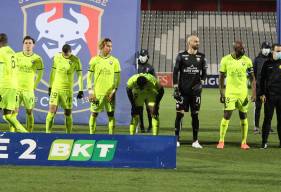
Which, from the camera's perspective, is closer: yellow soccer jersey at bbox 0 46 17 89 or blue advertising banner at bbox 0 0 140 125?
yellow soccer jersey at bbox 0 46 17 89

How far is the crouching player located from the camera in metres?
13.1

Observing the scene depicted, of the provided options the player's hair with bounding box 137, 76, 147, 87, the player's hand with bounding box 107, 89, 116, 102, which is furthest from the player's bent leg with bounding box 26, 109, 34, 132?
the player's hair with bounding box 137, 76, 147, 87

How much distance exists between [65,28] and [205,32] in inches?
1140

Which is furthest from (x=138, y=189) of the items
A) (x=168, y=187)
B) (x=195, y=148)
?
(x=195, y=148)

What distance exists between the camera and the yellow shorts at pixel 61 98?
1348 centimetres

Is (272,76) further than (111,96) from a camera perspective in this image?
No

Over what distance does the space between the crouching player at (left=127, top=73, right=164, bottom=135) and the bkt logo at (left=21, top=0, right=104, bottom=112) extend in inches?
176

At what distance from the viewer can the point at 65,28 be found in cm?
1758

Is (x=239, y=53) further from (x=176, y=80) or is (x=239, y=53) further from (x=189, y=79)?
(x=176, y=80)

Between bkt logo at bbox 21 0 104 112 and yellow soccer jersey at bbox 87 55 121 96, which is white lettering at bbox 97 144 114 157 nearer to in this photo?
yellow soccer jersey at bbox 87 55 121 96

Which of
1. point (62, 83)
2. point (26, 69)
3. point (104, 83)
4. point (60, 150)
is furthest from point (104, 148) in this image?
point (26, 69)

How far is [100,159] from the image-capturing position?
31.6 ft

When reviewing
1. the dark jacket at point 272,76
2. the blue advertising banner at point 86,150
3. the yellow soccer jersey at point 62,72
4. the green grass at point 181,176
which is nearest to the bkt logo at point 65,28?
the yellow soccer jersey at point 62,72

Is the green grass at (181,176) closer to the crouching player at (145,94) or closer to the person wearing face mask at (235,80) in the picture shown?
the person wearing face mask at (235,80)
